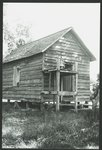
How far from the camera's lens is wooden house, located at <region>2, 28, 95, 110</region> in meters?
15.6

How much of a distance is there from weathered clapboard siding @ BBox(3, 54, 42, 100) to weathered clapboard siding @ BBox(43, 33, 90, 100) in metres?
0.63

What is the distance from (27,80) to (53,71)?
9.88 feet

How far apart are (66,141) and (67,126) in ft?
4.74

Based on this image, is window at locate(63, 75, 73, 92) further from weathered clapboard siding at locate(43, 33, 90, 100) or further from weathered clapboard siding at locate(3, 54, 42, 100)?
weathered clapboard siding at locate(3, 54, 42, 100)

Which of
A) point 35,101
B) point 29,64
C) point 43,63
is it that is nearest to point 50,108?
point 35,101

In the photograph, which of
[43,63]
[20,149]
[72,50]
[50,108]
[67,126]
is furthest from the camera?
[72,50]

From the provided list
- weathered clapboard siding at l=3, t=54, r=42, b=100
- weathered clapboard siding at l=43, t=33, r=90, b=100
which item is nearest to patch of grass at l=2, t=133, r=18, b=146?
weathered clapboard siding at l=3, t=54, r=42, b=100

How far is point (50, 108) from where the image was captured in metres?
14.4

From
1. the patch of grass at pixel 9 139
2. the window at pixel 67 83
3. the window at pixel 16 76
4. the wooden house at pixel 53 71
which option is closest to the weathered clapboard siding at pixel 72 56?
the wooden house at pixel 53 71

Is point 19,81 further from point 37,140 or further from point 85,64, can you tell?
point 37,140

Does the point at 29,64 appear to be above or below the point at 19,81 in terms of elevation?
above

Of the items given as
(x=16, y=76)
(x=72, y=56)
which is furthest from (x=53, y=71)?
(x=16, y=76)

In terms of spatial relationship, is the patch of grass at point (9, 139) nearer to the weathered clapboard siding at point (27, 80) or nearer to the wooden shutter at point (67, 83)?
the weathered clapboard siding at point (27, 80)

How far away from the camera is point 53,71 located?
14.7 metres
